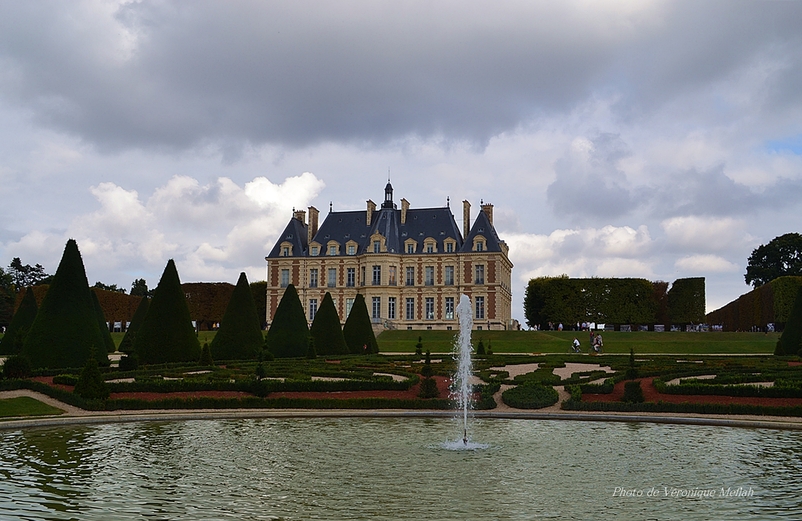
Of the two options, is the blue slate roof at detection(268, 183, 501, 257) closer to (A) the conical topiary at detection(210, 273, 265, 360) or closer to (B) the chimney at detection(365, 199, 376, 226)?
(B) the chimney at detection(365, 199, 376, 226)

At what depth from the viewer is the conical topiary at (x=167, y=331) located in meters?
24.5

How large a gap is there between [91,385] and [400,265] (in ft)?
163

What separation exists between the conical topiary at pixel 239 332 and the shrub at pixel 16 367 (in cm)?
838

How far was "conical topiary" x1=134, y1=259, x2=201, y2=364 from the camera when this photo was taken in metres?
24.5

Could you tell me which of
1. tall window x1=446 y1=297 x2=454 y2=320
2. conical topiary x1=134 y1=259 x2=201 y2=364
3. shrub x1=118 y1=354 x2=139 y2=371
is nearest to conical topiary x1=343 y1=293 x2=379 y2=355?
conical topiary x1=134 y1=259 x2=201 y2=364

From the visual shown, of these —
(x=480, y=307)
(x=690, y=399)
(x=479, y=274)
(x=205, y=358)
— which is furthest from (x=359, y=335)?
(x=479, y=274)

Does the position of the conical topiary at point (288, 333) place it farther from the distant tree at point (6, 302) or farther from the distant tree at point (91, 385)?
the distant tree at point (6, 302)

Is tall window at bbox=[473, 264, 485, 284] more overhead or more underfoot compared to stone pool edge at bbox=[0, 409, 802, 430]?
more overhead

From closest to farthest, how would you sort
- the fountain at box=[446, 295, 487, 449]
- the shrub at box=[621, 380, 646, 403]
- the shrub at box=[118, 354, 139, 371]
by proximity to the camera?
the fountain at box=[446, 295, 487, 449], the shrub at box=[621, 380, 646, 403], the shrub at box=[118, 354, 139, 371]

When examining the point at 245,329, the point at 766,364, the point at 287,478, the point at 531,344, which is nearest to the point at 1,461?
the point at 287,478

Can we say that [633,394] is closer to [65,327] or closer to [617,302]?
[65,327]

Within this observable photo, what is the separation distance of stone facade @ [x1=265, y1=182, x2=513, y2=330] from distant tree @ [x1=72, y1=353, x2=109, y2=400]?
141 ft

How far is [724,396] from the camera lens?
58.3 ft

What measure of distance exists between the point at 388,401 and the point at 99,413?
23.1ft
